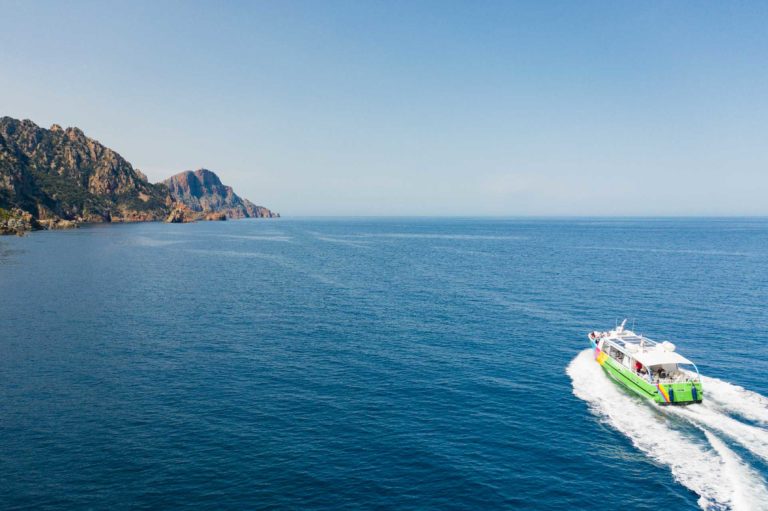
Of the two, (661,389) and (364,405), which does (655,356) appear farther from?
(364,405)

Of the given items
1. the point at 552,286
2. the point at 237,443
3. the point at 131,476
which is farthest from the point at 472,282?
the point at 131,476

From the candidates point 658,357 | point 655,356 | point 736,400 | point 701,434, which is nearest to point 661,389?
point 658,357

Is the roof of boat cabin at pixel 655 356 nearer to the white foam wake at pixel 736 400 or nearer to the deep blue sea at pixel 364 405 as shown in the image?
the white foam wake at pixel 736 400

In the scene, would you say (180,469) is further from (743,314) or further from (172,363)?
(743,314)

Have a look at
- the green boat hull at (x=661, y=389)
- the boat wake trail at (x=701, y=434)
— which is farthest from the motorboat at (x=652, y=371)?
the boat wake trail at (x=701, y=434)

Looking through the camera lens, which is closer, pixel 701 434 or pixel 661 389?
pixel 701 434

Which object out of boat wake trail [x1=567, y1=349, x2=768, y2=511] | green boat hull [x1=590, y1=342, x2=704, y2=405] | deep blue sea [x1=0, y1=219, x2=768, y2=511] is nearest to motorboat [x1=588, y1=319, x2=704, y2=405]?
green boat hull [x1=590, y1=342, x2=704, y2=405]

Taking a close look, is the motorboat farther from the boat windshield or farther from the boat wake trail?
the boat wake trail
